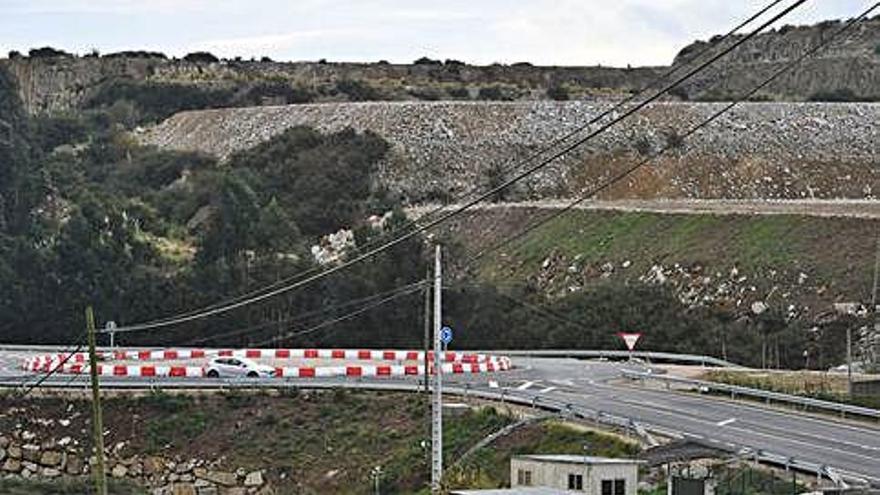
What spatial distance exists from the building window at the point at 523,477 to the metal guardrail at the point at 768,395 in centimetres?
1543

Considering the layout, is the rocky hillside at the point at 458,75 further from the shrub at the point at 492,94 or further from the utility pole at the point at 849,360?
the utility pole at the point at 849,360

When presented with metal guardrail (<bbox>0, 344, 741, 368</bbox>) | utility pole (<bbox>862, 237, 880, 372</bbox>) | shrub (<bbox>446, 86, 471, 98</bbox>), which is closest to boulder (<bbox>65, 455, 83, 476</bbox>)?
metal guardrail (<bbox>0, 344, 741, 368</bbox>)

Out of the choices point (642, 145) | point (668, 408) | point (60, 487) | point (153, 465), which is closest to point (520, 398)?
point (668, 408)

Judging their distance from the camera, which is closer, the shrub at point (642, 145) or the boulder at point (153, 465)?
the boulder at point (153, 465)

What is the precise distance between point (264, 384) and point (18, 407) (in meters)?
7.18

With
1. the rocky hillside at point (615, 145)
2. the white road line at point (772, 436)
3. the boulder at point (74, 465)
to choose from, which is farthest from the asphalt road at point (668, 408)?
the rocky hillside at point (615, 145)

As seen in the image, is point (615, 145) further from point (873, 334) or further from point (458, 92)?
point (873, 334)

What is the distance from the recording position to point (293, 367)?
6806cm

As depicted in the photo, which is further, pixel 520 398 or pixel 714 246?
pixel 714 246

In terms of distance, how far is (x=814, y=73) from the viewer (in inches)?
6048

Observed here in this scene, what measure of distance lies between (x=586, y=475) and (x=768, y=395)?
20642 millimetres

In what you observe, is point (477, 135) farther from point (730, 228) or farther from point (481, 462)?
point (481, 462)

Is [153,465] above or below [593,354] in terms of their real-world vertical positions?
below

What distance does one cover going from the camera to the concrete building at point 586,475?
3431 cm
